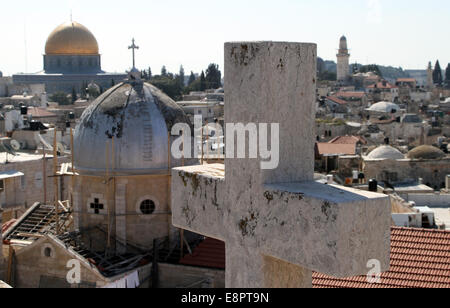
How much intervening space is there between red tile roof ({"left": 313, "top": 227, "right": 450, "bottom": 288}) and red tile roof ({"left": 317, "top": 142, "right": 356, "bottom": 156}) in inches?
873

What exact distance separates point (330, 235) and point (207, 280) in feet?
32.2

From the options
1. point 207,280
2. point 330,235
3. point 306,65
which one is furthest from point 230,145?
point 207,280

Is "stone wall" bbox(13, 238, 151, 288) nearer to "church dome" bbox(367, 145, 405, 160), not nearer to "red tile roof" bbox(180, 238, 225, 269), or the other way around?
"red tile roof" bbox(180, 238, 225, 269)

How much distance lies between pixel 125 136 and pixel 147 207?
4.74 feet

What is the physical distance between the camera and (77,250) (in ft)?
41.9

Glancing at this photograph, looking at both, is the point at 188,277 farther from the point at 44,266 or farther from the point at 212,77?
the point at 212,77

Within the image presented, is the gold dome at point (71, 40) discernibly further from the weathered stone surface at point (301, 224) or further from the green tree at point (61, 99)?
the weathered stone surface at point (301, 224)

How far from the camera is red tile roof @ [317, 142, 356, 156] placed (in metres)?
30.2

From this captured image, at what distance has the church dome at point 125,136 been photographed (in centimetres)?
1330

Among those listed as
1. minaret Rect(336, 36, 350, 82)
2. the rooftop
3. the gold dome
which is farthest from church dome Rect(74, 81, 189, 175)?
minaret Rect(336, 36, 350, 82)

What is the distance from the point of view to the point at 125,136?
1329 cm

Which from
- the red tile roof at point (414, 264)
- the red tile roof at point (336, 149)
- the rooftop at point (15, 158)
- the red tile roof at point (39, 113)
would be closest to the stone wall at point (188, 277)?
the red tile roof at point (414, 264)

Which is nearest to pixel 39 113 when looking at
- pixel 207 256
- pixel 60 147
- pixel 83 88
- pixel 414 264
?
pixel 60 147
